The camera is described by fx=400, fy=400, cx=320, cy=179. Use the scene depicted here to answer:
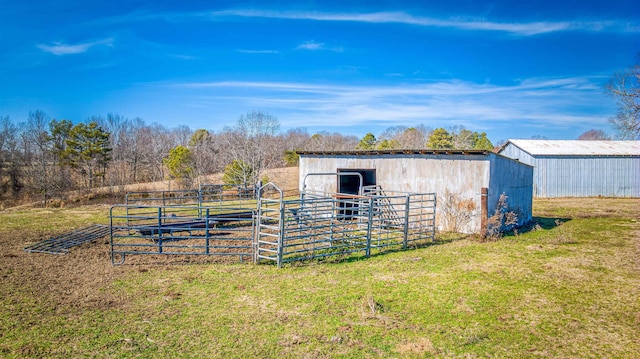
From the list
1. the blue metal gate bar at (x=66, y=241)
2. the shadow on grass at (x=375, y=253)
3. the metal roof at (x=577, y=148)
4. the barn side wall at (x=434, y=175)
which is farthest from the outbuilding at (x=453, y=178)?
the metal roof at (x=577, y=148)

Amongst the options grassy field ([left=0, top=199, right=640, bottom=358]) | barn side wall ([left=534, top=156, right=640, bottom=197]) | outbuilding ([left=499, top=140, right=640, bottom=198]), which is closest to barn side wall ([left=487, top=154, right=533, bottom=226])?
grassy field ([left=0, top=199, right=640, bottom=358])

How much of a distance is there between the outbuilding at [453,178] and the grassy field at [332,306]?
292 cm

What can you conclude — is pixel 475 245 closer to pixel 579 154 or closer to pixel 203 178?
pixel 579 154

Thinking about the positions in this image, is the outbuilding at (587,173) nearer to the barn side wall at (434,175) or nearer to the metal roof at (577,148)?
the metal roof at (577,148)

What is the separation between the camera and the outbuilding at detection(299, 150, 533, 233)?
13539 millimetres

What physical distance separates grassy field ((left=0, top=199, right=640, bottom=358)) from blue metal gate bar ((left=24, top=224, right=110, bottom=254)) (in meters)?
0.42

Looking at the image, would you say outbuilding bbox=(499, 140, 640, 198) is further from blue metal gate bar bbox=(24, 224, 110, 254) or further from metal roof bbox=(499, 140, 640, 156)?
blue metal gate bar bbox=(24, 224, 110, 254)

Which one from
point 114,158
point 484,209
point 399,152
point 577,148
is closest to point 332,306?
point 484,209

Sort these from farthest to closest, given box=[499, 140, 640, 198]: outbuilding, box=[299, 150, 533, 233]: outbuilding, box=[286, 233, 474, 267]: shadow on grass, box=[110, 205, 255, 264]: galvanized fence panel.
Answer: box=[499, 140, 640, 198]: outbuilding
box=[299, 150, 533, 233]: outbuilding
box=[286, 233, 474, 267]: shadow on grass
box=[110, 205, 255, 264]: galvanized fence panel

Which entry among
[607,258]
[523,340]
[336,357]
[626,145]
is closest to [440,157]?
[607,258]

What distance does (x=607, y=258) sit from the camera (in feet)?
33.3

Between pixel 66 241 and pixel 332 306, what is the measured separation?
9.18m

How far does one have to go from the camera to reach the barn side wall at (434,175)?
44.6 ft

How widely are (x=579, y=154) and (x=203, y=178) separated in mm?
29773
